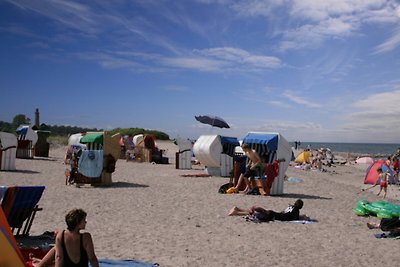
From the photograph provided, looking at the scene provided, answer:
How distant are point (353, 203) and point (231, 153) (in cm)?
695

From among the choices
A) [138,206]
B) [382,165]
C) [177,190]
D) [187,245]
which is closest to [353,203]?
[177,190]

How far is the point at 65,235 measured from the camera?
4121mm

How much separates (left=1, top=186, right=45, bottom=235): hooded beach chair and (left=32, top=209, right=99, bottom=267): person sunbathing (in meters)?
2.12

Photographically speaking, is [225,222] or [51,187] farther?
[51,187]

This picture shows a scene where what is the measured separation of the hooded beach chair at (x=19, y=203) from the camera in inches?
233

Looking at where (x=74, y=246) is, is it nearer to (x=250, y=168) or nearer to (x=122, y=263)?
→ (x=122, y=263)

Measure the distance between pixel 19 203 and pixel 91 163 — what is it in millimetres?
7205

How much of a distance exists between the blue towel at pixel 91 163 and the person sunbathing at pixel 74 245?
912 centimetres

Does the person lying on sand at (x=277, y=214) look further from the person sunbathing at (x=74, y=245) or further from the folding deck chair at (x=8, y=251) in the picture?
the folding deck chair at (x=8, y=251)

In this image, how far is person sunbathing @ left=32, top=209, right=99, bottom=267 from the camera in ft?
13.4

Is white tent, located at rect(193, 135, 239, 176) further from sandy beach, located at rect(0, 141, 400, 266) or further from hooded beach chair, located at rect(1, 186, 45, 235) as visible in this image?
hooded beach chair, located at rect(1, 186, 45, 235)

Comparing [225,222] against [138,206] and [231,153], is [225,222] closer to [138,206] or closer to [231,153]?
[138,206]

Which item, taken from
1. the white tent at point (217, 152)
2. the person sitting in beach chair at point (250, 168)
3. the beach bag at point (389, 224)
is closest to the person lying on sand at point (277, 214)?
the beach bag at point (389, 224)

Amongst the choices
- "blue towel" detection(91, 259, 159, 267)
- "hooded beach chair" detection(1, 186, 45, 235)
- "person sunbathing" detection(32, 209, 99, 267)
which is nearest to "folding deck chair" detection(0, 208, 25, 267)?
"person sunbathing" detection(32, 209, 99, 267)
